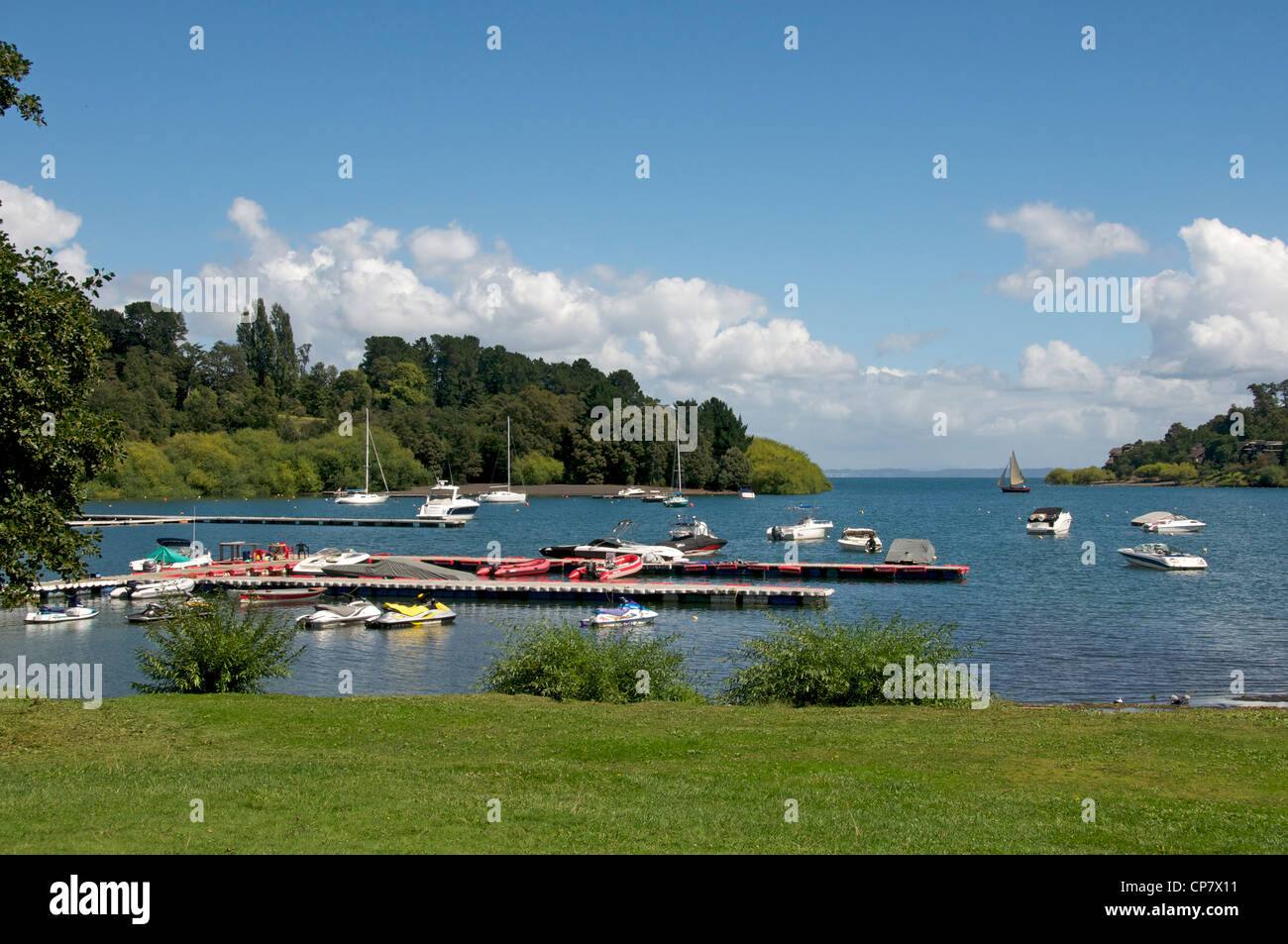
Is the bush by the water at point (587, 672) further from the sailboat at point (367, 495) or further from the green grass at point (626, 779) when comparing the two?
the sailboat at point (367, 495)

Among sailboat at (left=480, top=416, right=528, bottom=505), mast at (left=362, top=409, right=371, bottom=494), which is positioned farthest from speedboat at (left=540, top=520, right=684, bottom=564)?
sailboat at (left=480, top=416, right=528, bottom=505)

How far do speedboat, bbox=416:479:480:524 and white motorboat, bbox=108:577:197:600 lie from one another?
5949 centimetres

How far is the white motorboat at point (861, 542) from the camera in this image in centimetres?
7922

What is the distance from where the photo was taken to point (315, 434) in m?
157

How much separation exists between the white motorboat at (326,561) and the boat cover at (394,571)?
72cm

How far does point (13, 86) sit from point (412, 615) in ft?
101

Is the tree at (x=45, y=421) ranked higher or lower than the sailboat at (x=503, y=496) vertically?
higher

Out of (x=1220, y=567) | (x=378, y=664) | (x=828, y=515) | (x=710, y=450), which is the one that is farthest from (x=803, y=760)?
(x=710, y=450)

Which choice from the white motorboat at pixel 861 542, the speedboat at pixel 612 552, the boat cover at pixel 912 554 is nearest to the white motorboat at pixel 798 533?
the white motorboat at pixel 861 542

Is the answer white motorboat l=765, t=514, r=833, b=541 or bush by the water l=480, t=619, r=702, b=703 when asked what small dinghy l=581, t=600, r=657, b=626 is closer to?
bush by the water l=480, t=619, r=702, b=703

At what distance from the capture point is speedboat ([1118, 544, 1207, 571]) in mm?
65312

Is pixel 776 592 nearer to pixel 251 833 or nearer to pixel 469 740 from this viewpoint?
pixel 469 740

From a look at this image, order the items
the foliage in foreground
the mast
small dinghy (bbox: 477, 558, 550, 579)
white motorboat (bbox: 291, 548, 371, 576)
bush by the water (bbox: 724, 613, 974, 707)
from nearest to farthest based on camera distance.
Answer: bush by the water (bbox: 724, 613, 974, 707), the foliage in foreground, white motorboat (bbox: 291, 548, 371, 576), small dinghy (bbox: 477, 558, 550, 579), the mast
